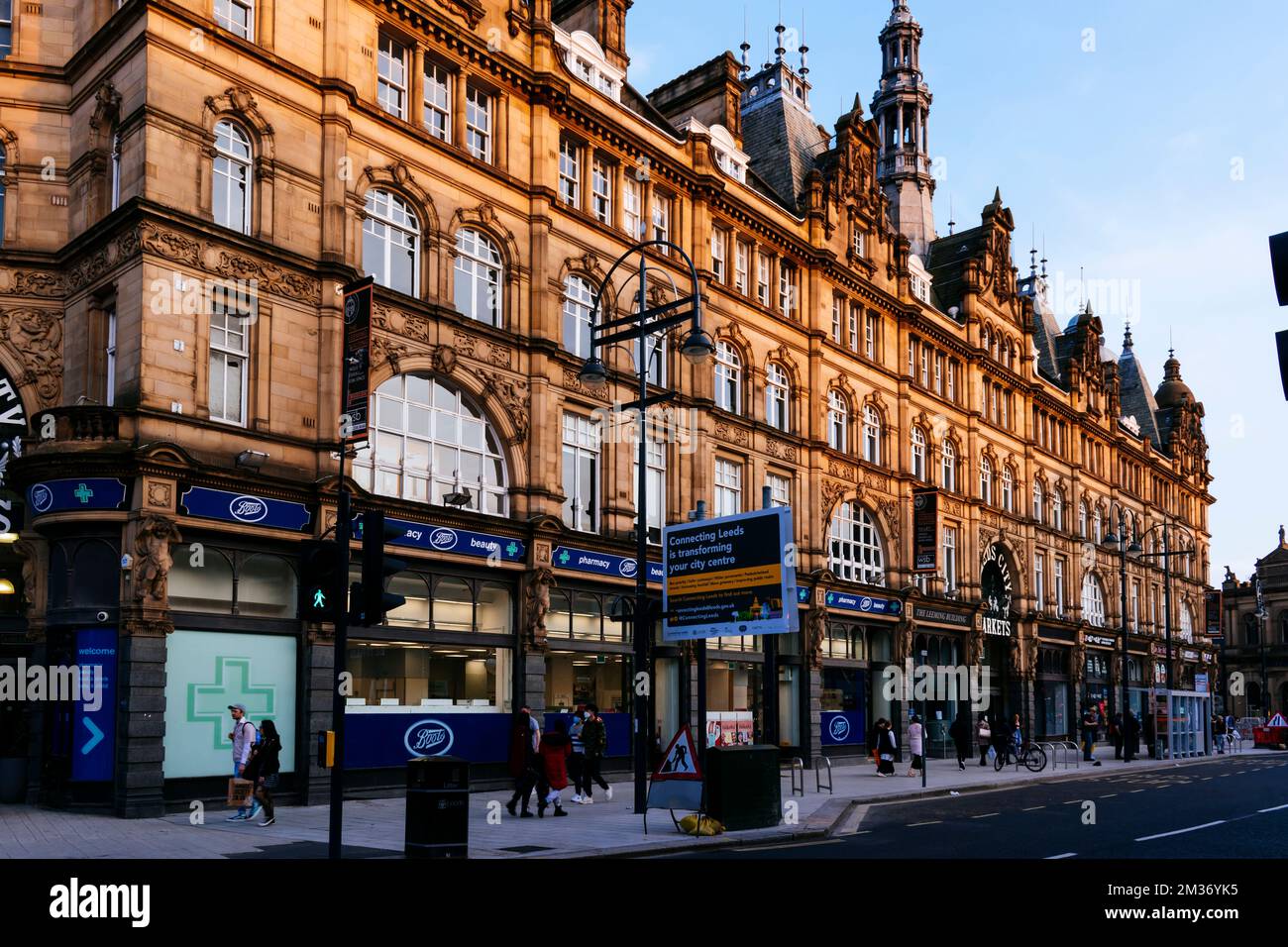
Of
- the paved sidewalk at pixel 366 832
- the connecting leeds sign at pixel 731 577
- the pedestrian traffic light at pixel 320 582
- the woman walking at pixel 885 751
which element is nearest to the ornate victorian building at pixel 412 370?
the paved sidewalk at pixel 366 832

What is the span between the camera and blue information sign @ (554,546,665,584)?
101 ft

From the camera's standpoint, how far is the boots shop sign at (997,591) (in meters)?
54.9

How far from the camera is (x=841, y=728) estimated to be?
43.5m

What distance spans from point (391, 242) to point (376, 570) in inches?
623

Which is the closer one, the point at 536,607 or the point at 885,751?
the point at 536,607

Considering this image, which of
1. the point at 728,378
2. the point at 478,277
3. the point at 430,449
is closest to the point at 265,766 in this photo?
the point at 430,449

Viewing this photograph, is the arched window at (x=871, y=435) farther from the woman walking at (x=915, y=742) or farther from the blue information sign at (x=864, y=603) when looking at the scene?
the woman walking at (x=915, y=742)

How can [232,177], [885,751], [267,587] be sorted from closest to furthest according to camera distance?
[267,587]
[232,177]
[885,751]

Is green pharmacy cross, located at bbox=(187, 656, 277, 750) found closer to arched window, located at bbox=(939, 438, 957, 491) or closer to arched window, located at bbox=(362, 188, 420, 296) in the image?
arched window, located at bbox=(362, 188, 420, 296)

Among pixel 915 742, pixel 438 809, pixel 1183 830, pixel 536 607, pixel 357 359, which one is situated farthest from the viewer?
pixel 915 742

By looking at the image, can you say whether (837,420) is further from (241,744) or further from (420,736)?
(241,744)

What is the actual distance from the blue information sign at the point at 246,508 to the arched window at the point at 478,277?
7.29 metres

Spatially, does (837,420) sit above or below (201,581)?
above
